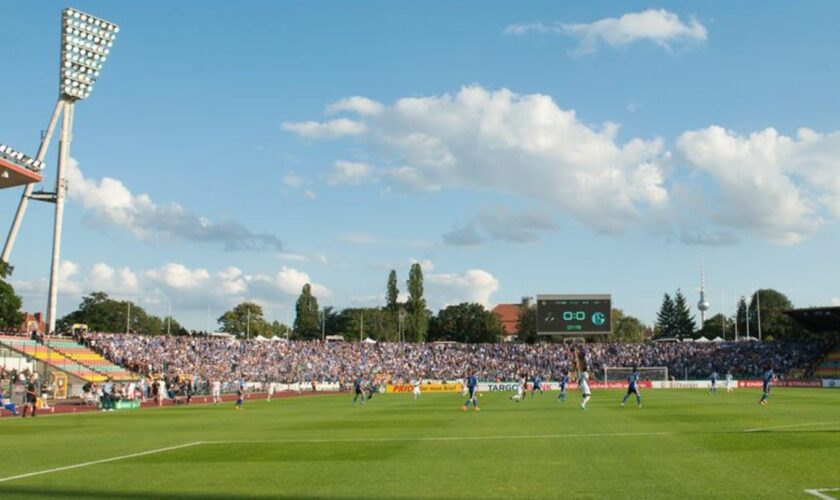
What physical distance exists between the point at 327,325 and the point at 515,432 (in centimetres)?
15821

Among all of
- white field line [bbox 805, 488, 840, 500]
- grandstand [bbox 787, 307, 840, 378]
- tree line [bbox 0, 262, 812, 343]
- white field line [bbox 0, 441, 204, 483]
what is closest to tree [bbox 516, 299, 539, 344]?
tree line [bbox 0, 262, 812, 343]

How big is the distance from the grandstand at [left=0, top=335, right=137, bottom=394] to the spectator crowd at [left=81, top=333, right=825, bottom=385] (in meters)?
5.56

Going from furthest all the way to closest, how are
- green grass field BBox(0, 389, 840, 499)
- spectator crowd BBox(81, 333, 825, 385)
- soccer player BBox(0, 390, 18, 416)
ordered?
spectator crowd BBox(81, 333, 825, 385)
soccer player BBox(0, 390, 18, 416)
green grass field BBox(0, 389, 840, 499)

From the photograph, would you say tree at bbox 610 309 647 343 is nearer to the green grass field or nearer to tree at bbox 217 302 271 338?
tree at bbox 217 302 271 338

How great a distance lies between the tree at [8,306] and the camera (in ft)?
234

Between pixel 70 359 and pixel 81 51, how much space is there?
3003cm

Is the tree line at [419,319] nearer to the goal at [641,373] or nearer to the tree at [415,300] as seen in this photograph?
the tree at [415,300]

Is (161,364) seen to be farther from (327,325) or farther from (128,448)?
(327,325)

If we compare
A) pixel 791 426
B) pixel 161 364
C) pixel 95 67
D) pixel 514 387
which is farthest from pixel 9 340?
pixel 791 426

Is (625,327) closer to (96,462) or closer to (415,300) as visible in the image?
(415,300)

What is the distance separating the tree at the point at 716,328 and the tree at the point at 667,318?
5989mm

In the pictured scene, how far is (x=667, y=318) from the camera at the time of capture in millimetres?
170500

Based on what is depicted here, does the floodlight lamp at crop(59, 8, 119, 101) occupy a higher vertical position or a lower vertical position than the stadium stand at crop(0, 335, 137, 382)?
higher

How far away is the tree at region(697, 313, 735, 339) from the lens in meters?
164
